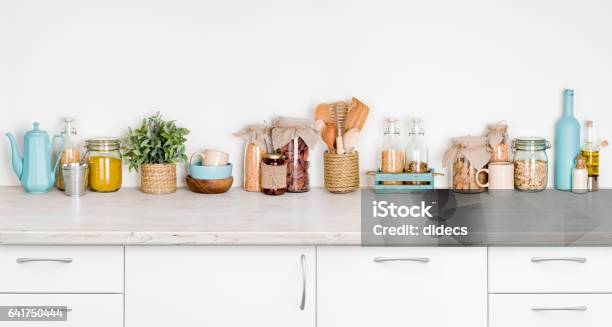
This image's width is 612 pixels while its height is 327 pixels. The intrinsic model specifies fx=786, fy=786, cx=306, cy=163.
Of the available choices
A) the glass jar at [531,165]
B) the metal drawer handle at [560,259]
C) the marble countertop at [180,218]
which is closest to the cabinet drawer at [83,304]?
the marble countertop at [180,218]

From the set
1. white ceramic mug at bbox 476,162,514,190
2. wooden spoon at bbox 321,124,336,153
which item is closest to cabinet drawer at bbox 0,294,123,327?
wooden spoon at bbox 321,124,336,153

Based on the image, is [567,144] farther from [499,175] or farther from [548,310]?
[548,310]

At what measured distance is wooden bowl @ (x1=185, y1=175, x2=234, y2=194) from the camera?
9.53ft

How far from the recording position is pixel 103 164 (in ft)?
9.64

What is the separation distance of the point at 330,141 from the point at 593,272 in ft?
3.52

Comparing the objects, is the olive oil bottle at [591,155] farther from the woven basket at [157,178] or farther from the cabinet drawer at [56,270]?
the cabinet drawer at [56,270]

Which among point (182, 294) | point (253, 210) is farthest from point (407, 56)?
point (182, 294)

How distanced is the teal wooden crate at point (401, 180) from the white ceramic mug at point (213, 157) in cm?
57

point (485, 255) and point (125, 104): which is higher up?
point (125, 104)

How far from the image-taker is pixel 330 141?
2.98 meters

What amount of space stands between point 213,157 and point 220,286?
0.72 m

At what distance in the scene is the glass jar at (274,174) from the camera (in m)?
2.89

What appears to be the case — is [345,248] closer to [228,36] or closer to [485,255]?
[485,255]

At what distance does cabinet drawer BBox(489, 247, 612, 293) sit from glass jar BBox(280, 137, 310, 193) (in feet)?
2.82
